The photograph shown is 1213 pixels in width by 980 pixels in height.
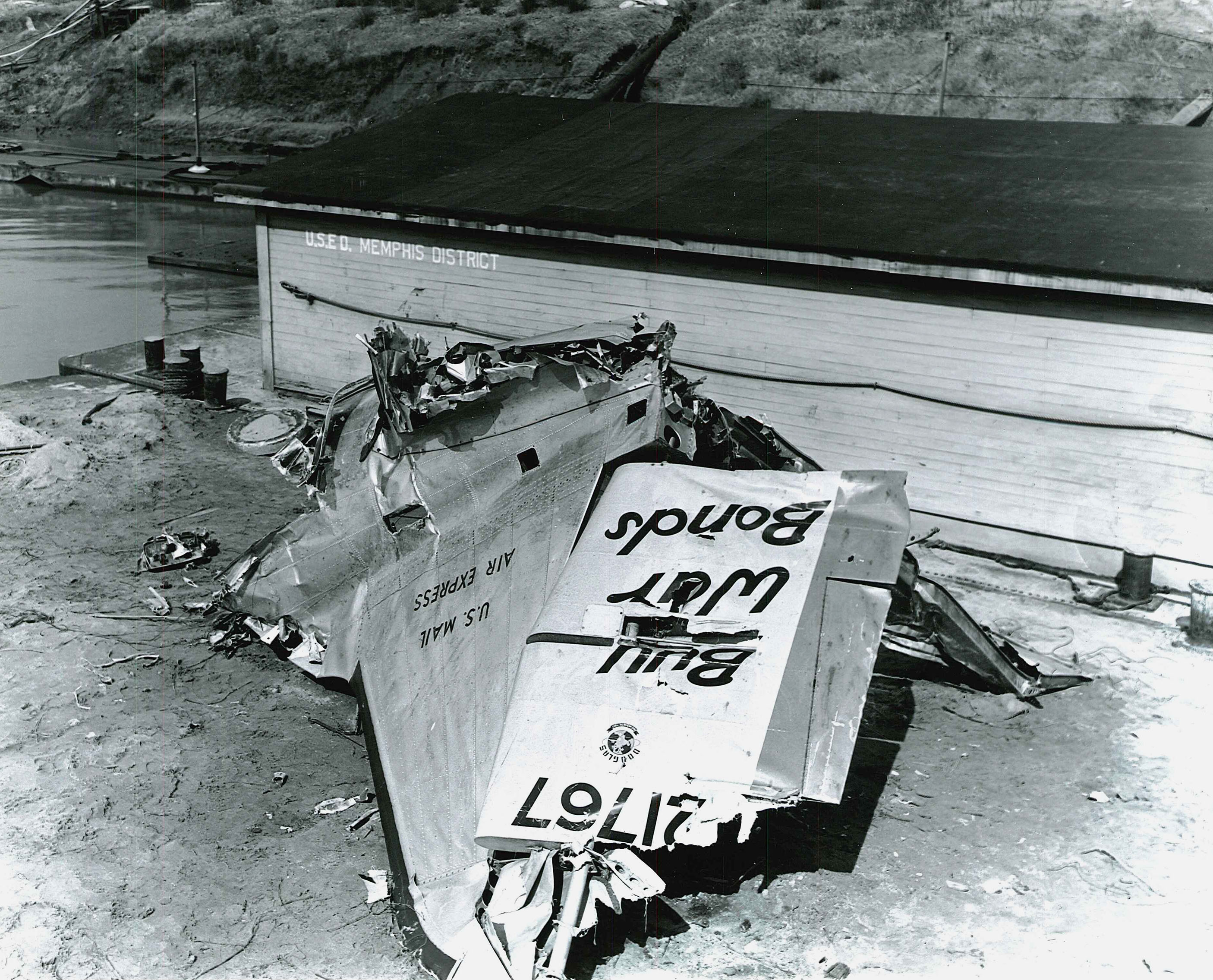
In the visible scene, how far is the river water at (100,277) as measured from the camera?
886 inches

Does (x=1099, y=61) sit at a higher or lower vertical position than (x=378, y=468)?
higher

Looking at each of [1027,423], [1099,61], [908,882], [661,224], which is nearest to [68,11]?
[1099,61]

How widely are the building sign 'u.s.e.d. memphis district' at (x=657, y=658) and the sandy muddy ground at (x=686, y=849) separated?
127 cm

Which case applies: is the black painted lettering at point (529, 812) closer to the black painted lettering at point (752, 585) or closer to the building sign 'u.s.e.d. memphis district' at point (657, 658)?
the building sign 'u.s.e.d. memphis district' at point (657, 658)

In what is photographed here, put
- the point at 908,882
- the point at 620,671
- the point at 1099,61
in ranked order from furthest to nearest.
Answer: the point at 1099,61, the point at 908,882, the point at 620,671

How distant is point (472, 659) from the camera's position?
762cm

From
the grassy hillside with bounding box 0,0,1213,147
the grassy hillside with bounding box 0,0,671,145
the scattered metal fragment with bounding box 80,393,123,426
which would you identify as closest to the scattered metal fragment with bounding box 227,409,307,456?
the scattered metal fragment with bounding box 80,393,123,426

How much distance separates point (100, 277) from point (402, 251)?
13.3m

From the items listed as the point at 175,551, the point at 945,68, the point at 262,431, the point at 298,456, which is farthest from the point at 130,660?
the point at 945,68

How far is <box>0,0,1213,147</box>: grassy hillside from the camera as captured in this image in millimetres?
37750

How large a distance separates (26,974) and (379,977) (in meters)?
2.06

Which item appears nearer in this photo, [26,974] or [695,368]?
[26,974]

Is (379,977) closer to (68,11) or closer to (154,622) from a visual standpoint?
(154,622)

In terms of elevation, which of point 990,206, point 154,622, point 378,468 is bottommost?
point 154,622
